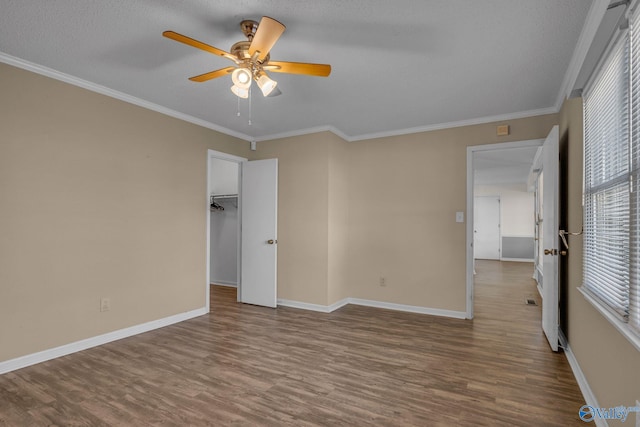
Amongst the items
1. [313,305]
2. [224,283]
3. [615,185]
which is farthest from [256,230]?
[615,185]

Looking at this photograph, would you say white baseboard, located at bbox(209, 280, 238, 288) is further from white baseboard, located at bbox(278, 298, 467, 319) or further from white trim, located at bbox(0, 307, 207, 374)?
white trim, located at bbox(0, 307, 207, 374)

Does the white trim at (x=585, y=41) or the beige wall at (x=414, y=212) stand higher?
the white trim at (x=585, y=41)

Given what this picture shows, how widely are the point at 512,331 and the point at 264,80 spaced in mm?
3566

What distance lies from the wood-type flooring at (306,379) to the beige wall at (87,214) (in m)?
0.37

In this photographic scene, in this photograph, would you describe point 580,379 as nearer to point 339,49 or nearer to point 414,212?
point 414,212

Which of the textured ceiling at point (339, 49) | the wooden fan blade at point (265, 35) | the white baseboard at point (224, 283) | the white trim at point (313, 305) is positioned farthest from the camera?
the white baseboard at point (224, 283)

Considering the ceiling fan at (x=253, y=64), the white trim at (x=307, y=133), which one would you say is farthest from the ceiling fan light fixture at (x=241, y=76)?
the white trim at (x=307, y=133)

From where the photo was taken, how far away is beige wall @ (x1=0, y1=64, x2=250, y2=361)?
2.65 meters

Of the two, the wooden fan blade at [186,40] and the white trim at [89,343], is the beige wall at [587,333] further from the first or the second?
the white trim at [89,343]

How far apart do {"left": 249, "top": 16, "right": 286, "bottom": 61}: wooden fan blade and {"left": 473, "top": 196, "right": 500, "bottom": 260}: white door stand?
990 cm

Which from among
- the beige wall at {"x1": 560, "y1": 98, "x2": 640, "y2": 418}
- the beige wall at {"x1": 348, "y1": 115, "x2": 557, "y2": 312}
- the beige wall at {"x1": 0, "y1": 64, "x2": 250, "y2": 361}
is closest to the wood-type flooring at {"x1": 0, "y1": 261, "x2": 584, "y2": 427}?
the beige wall at {"x1": 560, "y1": 98, "x2": 640, "y2": 418}

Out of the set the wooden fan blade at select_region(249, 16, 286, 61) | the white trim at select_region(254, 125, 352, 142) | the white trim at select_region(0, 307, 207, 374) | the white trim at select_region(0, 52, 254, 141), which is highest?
the white trim at select_region(0, 52, 254, 141)

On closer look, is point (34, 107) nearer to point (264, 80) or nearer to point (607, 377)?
point (264, 80)

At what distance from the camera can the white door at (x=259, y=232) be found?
15.1 feet
